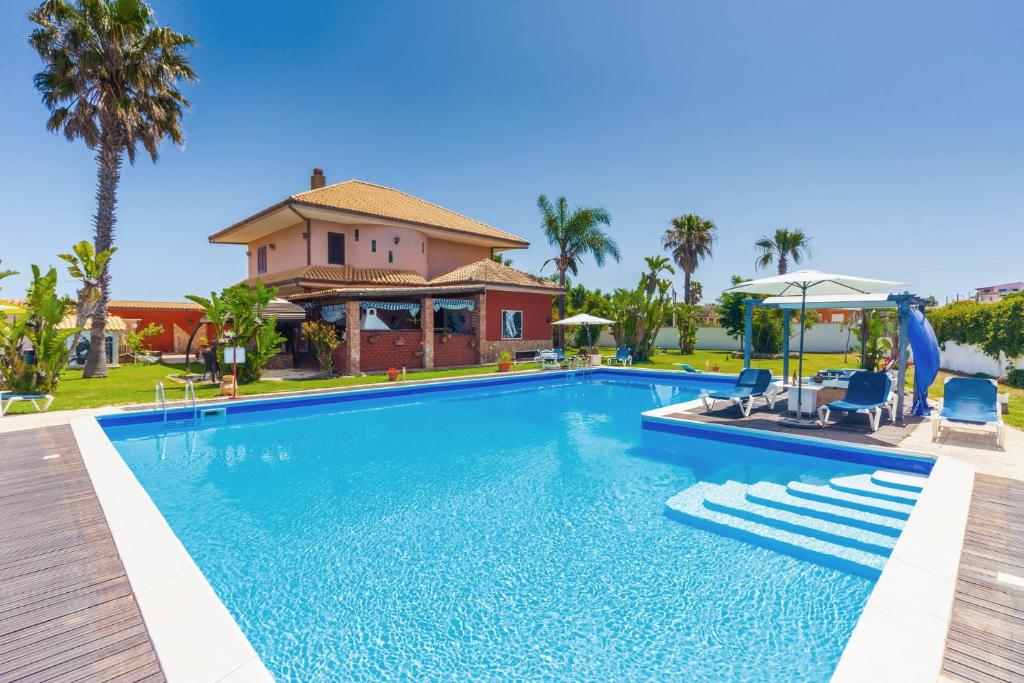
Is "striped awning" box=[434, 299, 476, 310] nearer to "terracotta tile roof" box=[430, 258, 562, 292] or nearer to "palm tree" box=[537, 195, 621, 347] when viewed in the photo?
"terracotta tile roof" box=[430, 258, 562, 292]

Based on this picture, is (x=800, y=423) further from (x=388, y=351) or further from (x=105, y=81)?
(x=105, y=81)

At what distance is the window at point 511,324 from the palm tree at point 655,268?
7335 mm

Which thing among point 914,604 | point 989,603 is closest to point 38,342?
point 914,604

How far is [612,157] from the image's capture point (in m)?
23.2

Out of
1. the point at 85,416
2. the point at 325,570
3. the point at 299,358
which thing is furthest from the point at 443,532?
the point at 299,358

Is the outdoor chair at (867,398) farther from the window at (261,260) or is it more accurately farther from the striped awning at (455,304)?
the window at (261,260)

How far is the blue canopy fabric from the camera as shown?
1002 centimetres

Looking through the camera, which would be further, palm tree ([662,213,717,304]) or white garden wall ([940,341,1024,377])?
palm tree ([662,213,717,304])

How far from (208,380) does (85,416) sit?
6.72 metres

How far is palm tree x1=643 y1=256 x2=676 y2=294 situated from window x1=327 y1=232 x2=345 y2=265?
1615 cm

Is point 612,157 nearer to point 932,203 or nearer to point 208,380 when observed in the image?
point 932,203

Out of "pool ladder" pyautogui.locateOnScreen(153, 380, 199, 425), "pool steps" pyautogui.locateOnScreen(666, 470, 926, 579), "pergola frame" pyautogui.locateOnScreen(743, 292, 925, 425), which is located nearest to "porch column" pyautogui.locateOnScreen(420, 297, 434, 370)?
"pool ladder" pyautogui.locateOnScreen(153, 380, 199, 425)

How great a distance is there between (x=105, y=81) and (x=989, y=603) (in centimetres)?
2617

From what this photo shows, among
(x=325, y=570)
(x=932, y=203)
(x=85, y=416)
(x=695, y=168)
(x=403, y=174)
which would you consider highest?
(x=403, y=174)
